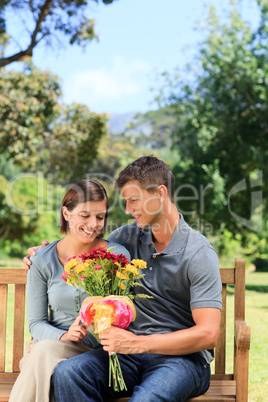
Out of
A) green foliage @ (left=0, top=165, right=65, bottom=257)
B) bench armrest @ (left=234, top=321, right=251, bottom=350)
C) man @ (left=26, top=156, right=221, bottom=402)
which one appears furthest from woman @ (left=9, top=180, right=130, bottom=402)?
green foliage @ (left=0, top=165, right=65, bottom=257)

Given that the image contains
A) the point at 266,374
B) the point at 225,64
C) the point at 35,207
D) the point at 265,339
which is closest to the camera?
the point at 266,374

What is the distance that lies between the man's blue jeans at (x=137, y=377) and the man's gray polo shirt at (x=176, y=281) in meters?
0.17

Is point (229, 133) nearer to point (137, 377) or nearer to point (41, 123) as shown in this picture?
point (41, 123)

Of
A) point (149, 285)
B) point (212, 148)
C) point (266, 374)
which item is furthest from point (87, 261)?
point (212, 148)

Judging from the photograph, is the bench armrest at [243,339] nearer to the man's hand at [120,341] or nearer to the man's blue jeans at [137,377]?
the man's blue jeans at [137,377]

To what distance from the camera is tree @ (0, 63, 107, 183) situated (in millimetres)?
13047

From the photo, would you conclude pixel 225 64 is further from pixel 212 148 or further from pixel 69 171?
pixel 69 171

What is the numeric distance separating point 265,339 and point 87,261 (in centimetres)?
567

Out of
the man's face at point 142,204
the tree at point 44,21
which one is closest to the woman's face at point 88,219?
the man's face at point 142,204

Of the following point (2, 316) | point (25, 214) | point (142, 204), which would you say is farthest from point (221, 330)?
point (25, 214)

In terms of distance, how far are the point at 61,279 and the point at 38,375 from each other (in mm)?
604

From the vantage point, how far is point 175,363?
2.71m

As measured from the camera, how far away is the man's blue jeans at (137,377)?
2.55 metres

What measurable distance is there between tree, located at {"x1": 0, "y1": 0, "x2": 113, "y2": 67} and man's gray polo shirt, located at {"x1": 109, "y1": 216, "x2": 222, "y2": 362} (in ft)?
28.4
